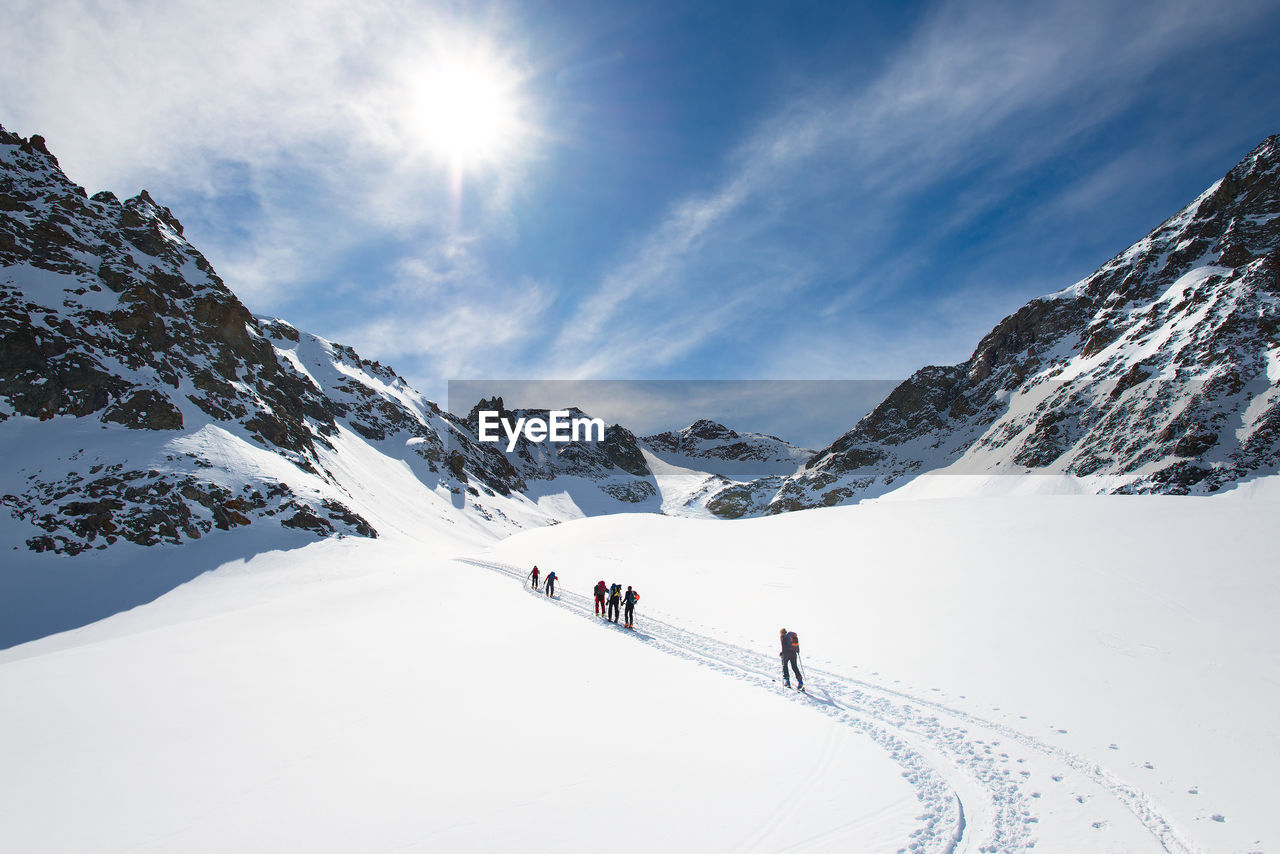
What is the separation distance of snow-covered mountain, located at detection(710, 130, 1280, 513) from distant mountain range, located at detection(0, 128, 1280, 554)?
440 mm

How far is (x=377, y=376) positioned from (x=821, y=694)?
13940cm

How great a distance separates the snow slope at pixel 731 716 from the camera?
20.5 feet

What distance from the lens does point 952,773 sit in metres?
→ 7.60

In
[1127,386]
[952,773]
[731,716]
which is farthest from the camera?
[1127,386]

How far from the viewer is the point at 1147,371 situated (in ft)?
279

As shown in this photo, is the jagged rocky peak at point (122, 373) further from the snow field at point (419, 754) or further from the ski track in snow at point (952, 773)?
the ski track in snow at point (952, 773)

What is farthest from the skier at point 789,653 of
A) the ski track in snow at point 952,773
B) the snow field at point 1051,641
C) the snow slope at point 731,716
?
the snow field at point 1051,641

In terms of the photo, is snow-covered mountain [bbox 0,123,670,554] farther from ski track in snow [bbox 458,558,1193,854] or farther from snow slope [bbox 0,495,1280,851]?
ski track in snow [bbox 458,558,1193,854]

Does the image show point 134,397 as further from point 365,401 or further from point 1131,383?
point 1131,383

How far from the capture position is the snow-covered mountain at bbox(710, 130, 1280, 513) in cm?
6875

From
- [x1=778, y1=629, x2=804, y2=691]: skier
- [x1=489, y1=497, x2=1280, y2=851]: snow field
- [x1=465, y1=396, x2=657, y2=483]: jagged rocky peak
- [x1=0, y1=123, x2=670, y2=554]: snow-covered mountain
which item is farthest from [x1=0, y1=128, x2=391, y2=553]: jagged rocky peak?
[x1=465, y1=396, x2=657, y2=483]: jagged rocky peak

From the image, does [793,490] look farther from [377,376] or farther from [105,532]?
[105,532]

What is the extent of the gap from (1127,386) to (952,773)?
11072cm

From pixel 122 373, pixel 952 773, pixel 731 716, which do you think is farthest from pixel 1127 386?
pixel 122 373
